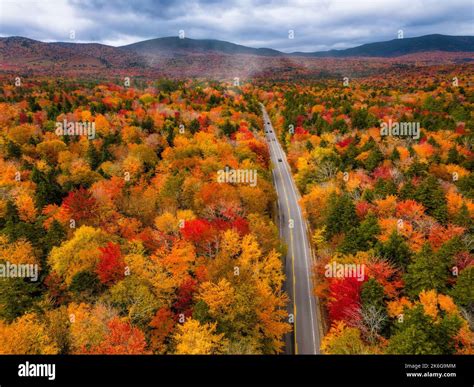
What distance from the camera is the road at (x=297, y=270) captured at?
33938mm

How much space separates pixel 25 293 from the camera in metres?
33.7

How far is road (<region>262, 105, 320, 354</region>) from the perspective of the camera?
1336 inches

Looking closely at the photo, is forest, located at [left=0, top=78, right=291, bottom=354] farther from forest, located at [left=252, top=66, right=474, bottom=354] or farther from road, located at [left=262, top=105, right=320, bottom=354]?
forest, located at [left=252, top=66, right=474, bottom=354]

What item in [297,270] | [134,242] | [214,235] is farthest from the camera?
[297,270]

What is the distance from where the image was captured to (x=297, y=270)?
43.9m

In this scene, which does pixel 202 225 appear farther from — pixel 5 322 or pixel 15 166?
pixel 15 166

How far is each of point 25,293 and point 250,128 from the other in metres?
65.0

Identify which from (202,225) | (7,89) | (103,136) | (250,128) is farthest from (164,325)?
(7,89)

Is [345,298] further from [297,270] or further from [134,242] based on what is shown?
[134,242]

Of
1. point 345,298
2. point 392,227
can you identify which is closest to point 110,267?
point 345,298

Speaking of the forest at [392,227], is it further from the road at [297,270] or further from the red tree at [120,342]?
the red tree at [120,342]

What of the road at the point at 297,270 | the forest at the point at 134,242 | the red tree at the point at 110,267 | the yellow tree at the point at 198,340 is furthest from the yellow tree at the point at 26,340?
the road at the point at 297,270

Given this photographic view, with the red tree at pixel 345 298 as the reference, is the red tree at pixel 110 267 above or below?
above
